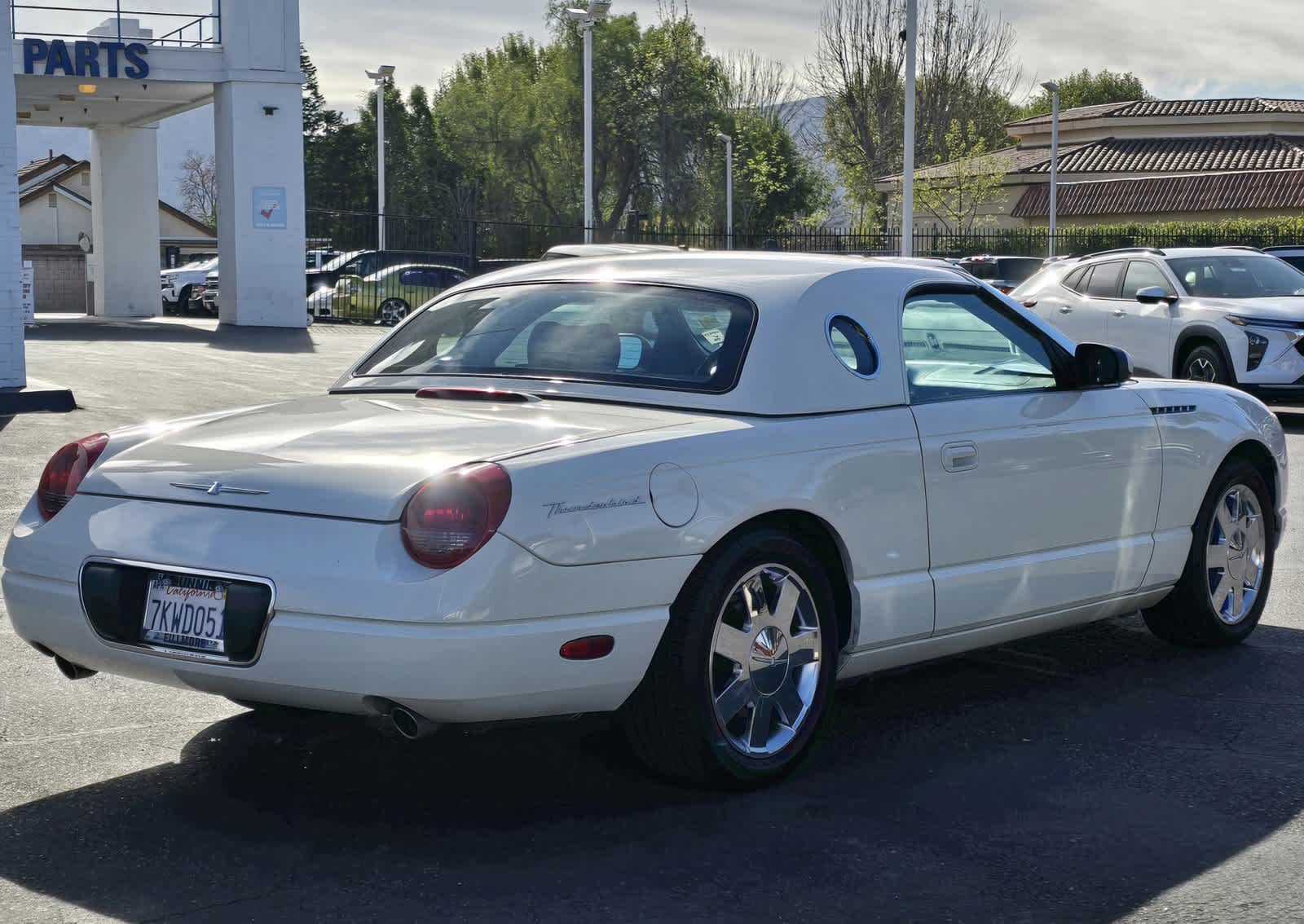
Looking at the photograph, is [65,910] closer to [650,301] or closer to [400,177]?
[650,301]

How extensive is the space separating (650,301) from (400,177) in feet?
287

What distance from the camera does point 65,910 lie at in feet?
12.3

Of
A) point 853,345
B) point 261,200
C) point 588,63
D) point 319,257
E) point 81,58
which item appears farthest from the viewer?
point 319,257

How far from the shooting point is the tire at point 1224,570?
6.47 meters

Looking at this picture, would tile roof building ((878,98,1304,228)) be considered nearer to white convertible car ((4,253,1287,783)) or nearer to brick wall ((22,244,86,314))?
brick wall ((22,244,86,314))

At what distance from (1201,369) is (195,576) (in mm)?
13789

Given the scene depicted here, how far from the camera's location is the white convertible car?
4.10 meters

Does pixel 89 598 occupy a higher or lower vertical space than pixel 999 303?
lower

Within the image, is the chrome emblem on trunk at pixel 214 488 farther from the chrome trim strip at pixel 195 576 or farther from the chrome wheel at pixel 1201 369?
the chrome wheel at pixel 1201 369

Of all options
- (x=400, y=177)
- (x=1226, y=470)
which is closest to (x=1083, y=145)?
(x=400, y=177)

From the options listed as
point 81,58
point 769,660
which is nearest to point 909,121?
point 81,58

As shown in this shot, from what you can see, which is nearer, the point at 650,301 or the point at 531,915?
the point at 531,915

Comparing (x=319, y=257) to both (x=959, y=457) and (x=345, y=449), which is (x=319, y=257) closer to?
(x=959, y=457)

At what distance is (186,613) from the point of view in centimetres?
427
